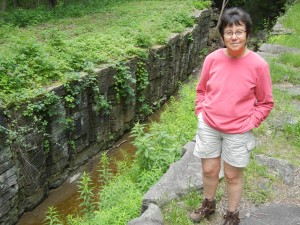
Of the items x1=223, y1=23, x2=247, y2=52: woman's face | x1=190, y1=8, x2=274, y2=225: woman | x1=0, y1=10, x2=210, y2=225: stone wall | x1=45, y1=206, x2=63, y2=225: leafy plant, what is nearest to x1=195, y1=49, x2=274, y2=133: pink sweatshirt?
x1=190, y1=8, x2=274, y2=225: woman

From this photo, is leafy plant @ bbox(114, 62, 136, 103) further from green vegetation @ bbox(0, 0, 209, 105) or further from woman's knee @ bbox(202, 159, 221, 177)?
woman's knee @ bbox(202, 159, 221, 177)

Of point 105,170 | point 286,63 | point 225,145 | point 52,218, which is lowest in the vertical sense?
point 52,218

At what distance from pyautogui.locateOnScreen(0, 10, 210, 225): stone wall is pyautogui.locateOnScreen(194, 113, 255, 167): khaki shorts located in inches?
137

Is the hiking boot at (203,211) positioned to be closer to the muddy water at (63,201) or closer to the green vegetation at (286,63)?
the muddy water at (63,201)

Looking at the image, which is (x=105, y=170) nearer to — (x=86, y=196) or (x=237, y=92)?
(x=86, y=196)

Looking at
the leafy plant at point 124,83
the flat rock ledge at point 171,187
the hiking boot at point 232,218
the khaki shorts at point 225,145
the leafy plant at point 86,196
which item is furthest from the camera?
the leafy plant at point 124,83

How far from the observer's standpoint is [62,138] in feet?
23.9

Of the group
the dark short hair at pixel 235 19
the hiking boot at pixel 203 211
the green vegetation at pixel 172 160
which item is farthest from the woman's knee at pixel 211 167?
the dark short hair at pixel 235 19

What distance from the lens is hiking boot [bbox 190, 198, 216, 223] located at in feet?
12.2

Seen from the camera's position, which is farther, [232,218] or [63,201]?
[63,201]

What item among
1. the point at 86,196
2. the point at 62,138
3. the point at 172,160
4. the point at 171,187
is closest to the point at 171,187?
the point at 171,187

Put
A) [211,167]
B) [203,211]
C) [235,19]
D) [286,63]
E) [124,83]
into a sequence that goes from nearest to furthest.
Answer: [235,19], [211,167], [203,211], [286,63], [124,83]

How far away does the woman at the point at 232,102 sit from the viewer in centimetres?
316

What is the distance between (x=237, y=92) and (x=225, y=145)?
1.61ft
